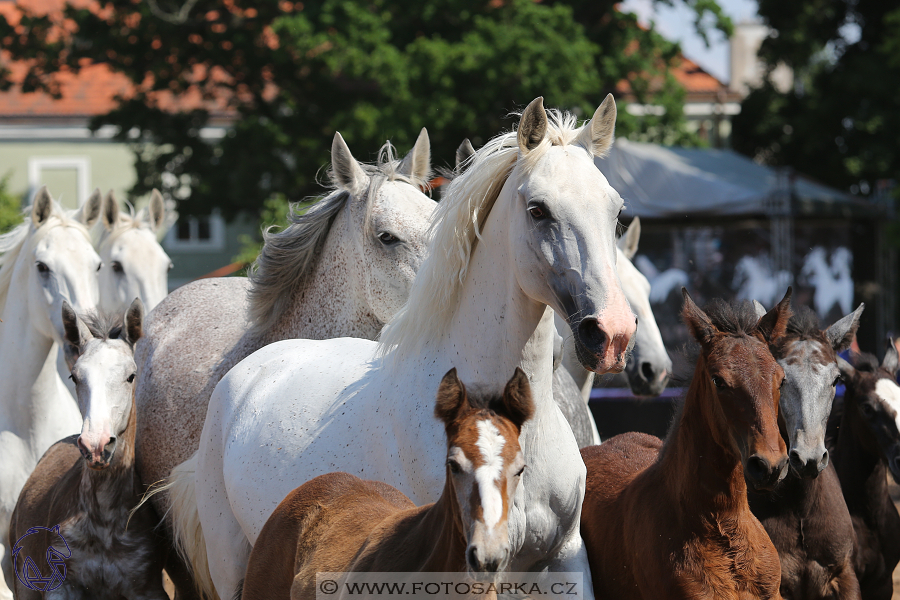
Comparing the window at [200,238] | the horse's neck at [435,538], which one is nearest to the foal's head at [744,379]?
the horse's neck at [435,538]

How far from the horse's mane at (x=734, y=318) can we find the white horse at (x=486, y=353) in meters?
0.74

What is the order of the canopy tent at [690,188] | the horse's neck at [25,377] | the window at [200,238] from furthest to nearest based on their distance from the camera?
the window at [200,238], the canopy tent at [690,188], the horse's neck at [25,377]

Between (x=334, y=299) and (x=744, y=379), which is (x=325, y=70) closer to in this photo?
(x=334, y=299)

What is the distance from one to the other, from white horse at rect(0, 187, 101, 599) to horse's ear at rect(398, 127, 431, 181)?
2063mm

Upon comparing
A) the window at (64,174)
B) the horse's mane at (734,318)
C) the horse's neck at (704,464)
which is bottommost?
the window at (64,174)

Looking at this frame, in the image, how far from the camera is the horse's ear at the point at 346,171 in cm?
427

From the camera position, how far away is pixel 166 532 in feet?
14.5

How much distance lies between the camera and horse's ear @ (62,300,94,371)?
4.32 meters

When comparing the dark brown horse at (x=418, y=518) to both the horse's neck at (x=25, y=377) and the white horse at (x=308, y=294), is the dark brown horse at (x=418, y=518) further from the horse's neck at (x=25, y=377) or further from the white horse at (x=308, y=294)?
the horse's neck at (x=25, y=377)

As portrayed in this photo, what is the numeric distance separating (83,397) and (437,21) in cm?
1345

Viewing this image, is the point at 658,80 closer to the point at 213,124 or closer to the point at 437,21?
the point at 437,21

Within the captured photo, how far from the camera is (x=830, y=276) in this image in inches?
605

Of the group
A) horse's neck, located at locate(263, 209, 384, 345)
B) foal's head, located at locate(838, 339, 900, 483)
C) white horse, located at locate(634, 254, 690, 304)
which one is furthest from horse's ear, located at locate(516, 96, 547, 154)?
white horse, located at locate(634, 254, 690, 304)

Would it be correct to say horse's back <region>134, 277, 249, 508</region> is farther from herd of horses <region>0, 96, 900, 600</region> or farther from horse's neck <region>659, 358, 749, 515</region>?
horse's neck <region>659, 358, 749, 515</region>
